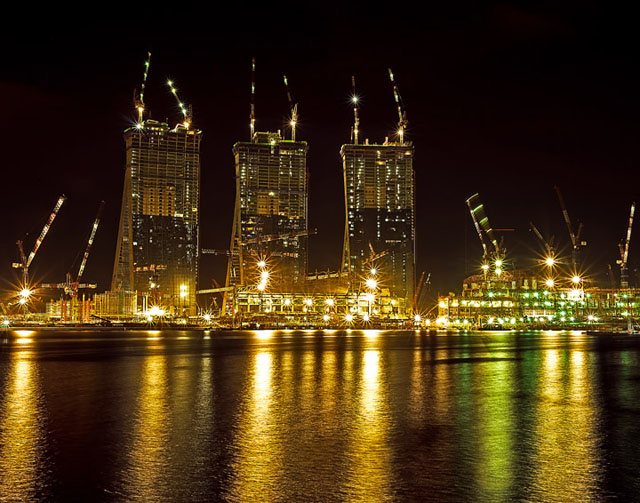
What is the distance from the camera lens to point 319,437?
759 inches

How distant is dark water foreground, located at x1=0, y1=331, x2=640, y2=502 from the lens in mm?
13828

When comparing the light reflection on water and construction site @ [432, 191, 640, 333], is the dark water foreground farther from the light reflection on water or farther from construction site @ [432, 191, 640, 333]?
construction site @ [432, 191, 640, 333]

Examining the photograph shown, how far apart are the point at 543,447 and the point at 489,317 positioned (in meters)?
151

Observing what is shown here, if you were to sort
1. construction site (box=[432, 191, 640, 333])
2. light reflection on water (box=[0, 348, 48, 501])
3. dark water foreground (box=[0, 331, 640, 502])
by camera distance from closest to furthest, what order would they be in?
1. light reflection on water (box=[0, 348, 48, 501])
2. dark water foreground (box=[0, 331, 640, 502])
3. construction site (box=[432, 191, 640, 333])

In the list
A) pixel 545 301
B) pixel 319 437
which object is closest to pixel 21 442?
pixel 319 437

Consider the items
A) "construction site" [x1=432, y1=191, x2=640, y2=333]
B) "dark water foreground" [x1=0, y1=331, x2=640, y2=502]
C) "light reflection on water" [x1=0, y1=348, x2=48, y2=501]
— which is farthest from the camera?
"construction site" [x1=432, y1=191, x2=640, y2=333]

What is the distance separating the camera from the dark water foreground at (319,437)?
45.4 feet

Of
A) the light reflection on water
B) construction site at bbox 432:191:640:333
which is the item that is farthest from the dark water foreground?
construction site at bbox 432:191:640:333

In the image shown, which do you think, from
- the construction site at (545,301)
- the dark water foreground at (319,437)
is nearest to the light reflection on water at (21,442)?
the dark water foreground at (319,437)

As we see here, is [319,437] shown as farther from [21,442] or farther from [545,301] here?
[545,301]

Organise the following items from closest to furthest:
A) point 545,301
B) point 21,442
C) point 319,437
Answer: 1. point 21,442
2. point 319,437
3. point 545,301

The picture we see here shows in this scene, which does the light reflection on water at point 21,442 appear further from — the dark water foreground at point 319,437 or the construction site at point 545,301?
the construction site at point 545,301

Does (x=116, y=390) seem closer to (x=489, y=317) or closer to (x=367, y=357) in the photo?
(x=367, y=357)

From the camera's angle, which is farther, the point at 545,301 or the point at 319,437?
the point at 545,301
